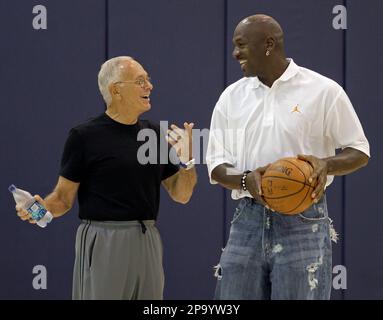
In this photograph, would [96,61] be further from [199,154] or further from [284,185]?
[284,185]

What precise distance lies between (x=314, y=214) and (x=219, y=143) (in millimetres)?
506

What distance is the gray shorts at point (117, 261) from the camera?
3.15 metres

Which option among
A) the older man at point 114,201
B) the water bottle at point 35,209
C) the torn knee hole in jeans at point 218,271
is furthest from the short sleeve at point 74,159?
the torn knee hole in jeans at point 218,271

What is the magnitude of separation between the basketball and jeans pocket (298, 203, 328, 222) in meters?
0.08

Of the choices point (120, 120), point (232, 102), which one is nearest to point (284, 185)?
point (232, 102)

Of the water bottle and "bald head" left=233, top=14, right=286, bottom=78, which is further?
the water bottle

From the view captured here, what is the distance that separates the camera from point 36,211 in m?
3.19

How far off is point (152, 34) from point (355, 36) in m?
1.34

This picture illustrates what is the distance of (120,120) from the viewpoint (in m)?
3.31

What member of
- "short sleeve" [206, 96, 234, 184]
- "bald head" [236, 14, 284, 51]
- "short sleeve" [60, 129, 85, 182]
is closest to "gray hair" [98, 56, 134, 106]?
"short sleeve" [60, 129, 85, 182]

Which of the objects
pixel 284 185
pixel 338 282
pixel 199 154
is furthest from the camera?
pixel 338 282

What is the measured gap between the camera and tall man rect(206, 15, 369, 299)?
2.82 meters

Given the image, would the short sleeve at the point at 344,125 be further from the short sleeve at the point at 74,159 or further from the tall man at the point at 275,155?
the short sleeve at the point at 74,159

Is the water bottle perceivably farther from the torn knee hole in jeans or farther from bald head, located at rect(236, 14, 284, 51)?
bald head, located at rect(236, 14, 284, 51)
